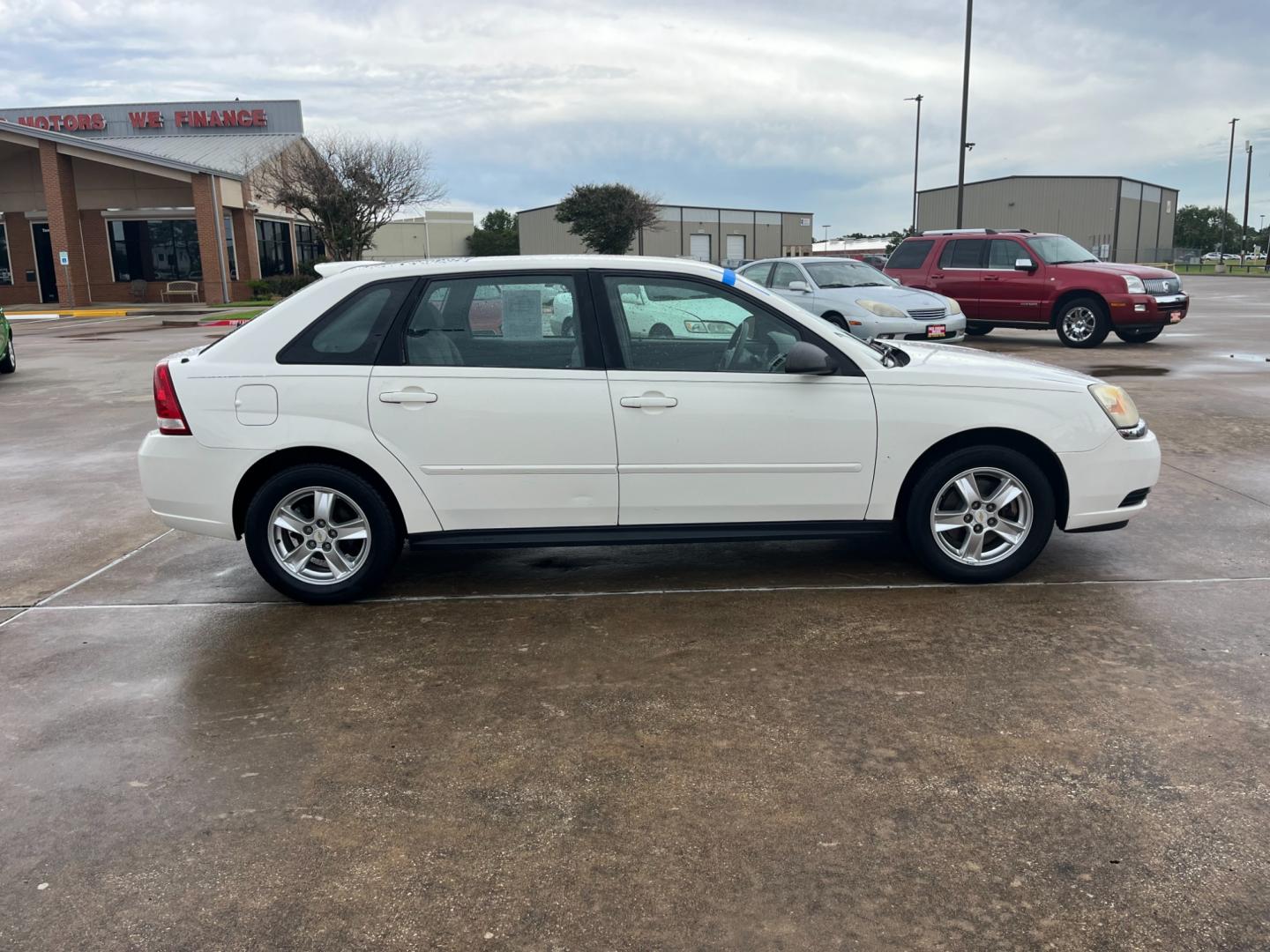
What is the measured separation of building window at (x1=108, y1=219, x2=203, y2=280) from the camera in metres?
37.8

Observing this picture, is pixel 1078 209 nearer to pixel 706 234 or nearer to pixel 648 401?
pixel 706 234

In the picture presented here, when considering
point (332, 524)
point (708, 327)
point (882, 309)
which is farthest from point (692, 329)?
point (882, 309)

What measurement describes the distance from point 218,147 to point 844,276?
121 ft

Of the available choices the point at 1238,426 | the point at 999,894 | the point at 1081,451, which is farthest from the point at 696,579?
the point at 1238,426

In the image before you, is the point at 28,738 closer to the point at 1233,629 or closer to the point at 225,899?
the point at 225,899

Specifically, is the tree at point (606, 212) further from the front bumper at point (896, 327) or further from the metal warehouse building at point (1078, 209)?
the front bumper at point (896, 327)

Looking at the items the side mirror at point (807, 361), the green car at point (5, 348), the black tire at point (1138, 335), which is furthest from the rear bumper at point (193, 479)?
the black tire at point (1138, 335)

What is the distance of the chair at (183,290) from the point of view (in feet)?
122

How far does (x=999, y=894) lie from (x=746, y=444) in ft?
8.33

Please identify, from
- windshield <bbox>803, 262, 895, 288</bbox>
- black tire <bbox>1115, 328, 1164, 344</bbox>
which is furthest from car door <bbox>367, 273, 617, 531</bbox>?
black tire <bbox>1115, 328, 1164, 344</bbox>

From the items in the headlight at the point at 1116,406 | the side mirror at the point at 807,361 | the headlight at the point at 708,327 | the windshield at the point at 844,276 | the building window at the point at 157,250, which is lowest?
the headlight at the point at 1116,406

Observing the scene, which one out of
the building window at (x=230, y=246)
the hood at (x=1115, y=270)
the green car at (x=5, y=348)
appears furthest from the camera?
the building window at (x=230, y=246)

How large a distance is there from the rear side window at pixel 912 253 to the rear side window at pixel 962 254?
36 cm

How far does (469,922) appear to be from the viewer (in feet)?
8.68
